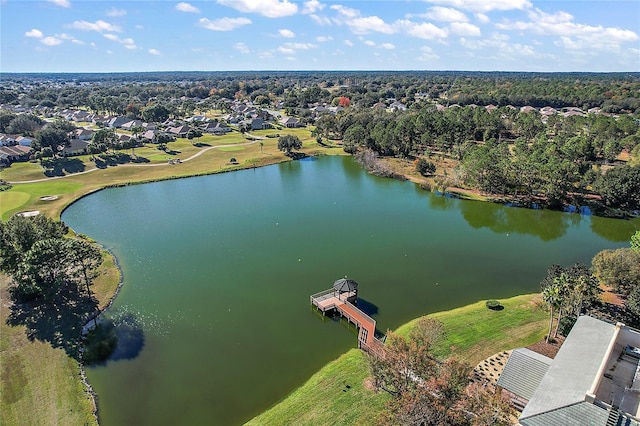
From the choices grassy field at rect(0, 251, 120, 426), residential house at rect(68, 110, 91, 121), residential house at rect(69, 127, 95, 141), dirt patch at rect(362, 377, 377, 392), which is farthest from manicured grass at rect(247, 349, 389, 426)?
residential house at rect(68, 110, 91, 121)

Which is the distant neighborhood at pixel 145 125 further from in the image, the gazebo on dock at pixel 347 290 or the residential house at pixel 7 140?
the gazebo on dock at pixel 347 290

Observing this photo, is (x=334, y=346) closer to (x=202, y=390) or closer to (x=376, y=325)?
(x=376, y=325)

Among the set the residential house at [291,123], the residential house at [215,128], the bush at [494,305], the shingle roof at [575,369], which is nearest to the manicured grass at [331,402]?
the shingle roof at [575,369]

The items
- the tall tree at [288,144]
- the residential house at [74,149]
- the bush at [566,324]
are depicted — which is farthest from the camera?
the tall tree at [288,144]

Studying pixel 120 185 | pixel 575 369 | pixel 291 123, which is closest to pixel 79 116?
pixel 291 123

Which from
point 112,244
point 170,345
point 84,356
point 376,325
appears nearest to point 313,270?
point 376,325

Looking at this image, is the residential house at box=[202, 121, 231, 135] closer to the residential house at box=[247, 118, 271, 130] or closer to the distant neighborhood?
the distant neighborhood

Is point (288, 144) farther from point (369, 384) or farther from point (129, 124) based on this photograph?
point (369, 384)
